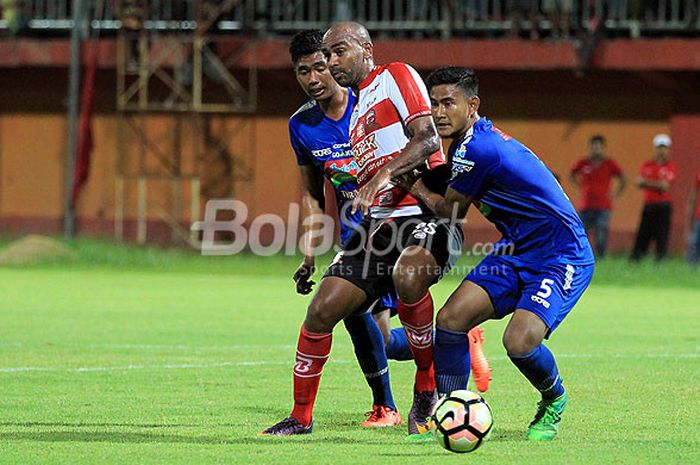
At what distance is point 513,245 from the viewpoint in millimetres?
8680

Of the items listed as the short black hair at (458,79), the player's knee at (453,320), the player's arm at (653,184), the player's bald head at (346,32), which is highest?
the player's bald head at (346,32)

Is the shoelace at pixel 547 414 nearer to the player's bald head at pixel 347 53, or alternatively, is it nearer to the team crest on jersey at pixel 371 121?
the team crest on jersey at pixel 371 121

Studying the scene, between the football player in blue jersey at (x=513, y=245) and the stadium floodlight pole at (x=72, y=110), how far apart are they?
21275 millimetres

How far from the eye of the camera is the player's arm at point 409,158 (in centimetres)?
813

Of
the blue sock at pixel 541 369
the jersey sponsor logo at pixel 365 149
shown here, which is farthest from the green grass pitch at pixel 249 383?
the jersey sponsor logo at pixel 365 149

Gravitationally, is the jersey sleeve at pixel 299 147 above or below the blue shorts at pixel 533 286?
above

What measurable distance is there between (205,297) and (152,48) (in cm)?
1033

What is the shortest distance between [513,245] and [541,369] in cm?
75

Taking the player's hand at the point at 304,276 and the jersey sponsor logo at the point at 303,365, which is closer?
the jersey sponsor logo at the point at 303,365

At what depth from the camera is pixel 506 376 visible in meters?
11.9

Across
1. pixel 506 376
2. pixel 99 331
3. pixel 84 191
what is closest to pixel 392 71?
pixel 506 376

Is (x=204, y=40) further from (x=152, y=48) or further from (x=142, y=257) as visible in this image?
(x=142, y=257)

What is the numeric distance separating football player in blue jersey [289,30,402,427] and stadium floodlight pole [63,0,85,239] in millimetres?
20266

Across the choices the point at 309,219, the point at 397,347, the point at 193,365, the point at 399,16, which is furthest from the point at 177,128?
the point at 309,219
